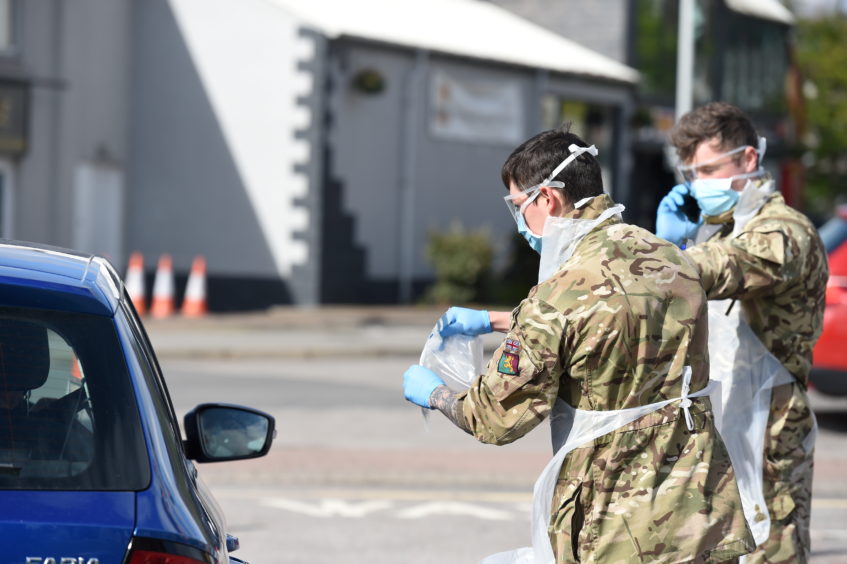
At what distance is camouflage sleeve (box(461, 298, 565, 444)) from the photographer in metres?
3.24

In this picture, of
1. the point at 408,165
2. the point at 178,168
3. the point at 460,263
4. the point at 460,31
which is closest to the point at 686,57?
the point at 460,263

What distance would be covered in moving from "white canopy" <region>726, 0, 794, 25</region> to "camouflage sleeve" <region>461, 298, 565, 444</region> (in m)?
27.7

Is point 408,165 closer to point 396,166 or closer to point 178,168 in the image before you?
point 396,166

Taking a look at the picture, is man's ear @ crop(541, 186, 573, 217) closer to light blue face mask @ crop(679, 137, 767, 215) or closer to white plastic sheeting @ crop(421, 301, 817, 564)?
white plastic sheeting @ crop(421, 301, 817, 564)

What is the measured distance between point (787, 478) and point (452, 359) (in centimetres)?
144

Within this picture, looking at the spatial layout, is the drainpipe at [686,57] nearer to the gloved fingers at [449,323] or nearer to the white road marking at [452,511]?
the white road marking at [452,511]

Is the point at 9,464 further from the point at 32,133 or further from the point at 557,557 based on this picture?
the point at 32,133

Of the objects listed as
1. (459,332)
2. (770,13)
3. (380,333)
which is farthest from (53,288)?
(770,13)

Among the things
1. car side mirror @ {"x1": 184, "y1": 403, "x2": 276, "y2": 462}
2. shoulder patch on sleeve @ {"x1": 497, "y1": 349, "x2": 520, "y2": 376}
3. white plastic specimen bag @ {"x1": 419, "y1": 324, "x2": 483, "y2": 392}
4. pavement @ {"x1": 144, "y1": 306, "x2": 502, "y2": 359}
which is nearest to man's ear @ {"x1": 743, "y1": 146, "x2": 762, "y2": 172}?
white plastic specimen bag @ {"x1": 419, "y1": 324, "x2": 483, "y2": 392}

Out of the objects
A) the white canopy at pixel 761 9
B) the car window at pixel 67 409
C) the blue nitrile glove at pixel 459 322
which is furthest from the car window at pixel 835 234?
the white canopy at pixel 761 9

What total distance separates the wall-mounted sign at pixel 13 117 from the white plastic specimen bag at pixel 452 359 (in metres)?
16.7

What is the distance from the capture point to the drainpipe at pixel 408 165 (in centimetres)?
2248

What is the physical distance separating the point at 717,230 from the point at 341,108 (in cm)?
1693

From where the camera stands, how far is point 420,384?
141 inches
